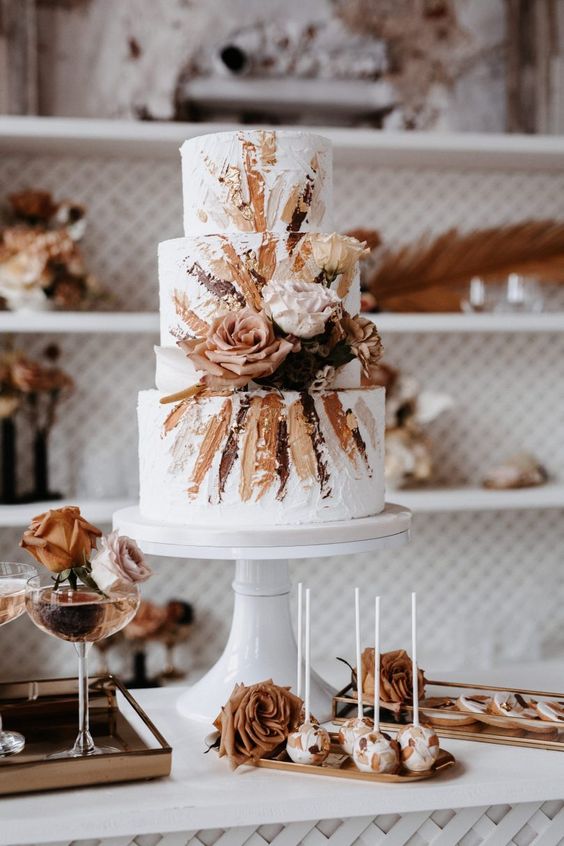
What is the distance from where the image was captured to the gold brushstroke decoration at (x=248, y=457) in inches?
52.8

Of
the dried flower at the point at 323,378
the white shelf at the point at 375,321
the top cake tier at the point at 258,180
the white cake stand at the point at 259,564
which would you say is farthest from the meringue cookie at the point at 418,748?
the white shelf at the point at 375,321

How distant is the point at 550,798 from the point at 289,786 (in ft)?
1.03

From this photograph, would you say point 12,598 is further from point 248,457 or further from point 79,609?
point 248,457

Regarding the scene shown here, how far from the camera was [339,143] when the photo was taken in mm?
2434

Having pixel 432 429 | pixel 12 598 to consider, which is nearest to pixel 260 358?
pixel 12 598

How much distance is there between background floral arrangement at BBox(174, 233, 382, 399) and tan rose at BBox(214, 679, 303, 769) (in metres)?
0.40

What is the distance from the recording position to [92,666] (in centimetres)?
259

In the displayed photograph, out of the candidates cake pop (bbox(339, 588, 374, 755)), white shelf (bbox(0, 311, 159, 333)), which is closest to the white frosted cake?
cake pop (bbox(339, 588, 374, 755))

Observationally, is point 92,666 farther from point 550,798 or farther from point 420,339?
point 550,798

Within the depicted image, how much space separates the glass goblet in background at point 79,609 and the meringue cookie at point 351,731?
0.31 meters

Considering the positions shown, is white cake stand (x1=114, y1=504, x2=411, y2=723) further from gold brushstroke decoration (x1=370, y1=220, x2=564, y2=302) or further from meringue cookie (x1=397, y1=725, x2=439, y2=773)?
gold brushstroke decoration (x1=370, y1=220, x2=564, y2=302)

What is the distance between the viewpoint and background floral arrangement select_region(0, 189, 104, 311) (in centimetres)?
235

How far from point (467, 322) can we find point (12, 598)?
5.22 ft

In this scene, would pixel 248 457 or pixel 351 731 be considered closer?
pixel 351 731
